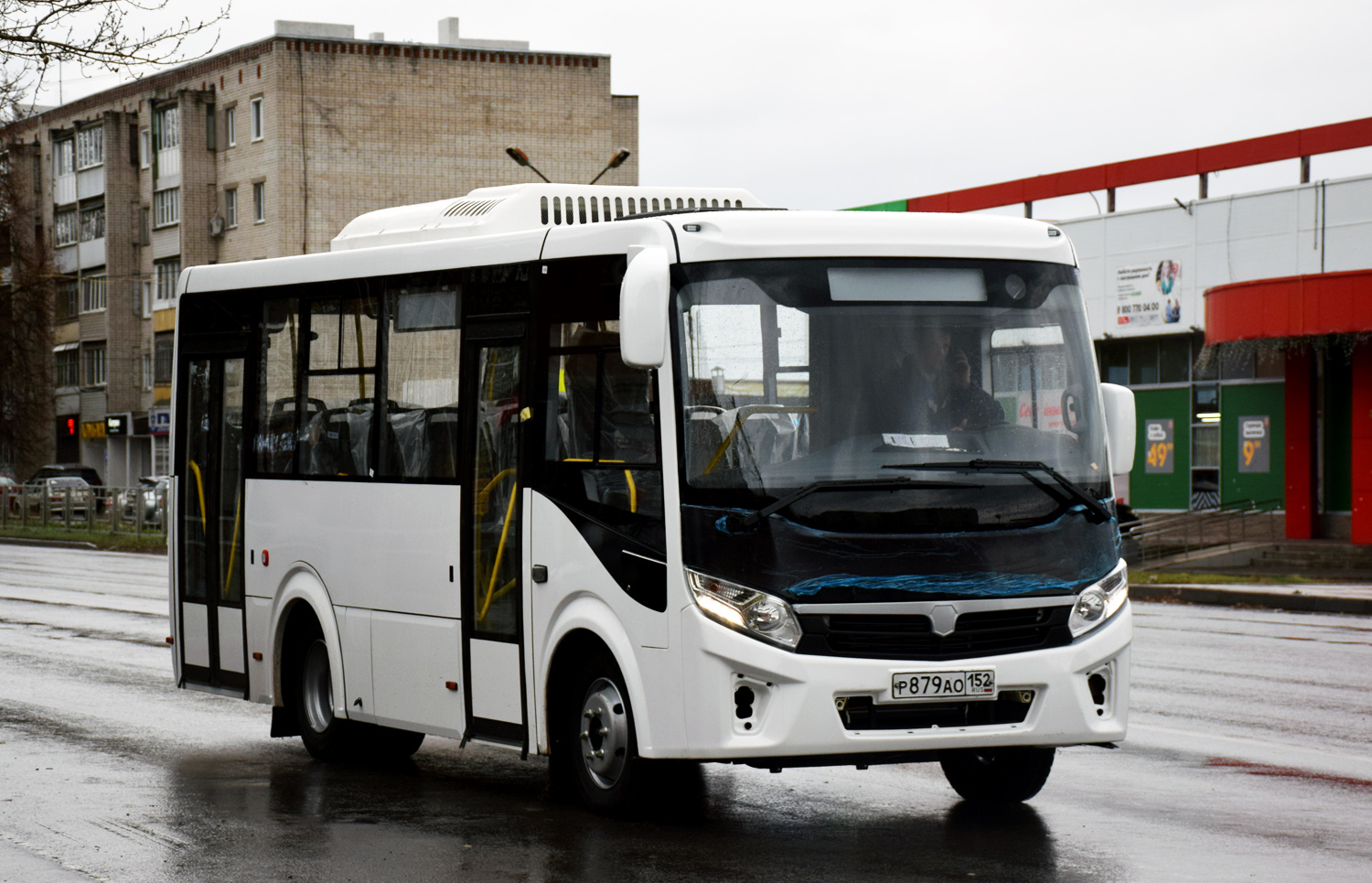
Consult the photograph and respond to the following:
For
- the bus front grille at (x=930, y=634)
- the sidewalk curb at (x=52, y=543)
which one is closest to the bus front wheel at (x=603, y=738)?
the bus front grille at (x=930, y=634)

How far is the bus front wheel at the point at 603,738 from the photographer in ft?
26.8

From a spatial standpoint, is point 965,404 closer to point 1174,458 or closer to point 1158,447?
point 1174,458

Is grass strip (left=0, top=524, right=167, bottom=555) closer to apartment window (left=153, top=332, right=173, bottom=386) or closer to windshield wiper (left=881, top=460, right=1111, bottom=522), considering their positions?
apartment window (left=153, top=332, right=173, bottom=386)

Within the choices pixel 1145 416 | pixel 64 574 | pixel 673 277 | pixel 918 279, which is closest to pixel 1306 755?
pixel 918 279

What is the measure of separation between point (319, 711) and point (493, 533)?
2.22m

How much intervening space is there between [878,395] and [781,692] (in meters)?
1.27

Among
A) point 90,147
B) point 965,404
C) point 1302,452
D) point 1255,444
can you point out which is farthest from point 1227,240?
point 90,147

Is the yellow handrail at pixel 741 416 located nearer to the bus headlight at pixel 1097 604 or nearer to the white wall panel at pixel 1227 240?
the bus headlight at pixel 1097 604

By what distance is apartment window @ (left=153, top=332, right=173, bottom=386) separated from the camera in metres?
76.2

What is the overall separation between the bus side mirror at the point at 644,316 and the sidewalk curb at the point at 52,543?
39.1m

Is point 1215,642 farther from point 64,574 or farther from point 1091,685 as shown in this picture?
point 64,574

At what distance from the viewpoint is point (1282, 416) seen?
136 feet

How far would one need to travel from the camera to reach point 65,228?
81875mm

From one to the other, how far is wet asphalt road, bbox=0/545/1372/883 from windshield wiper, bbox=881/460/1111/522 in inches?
52.8
